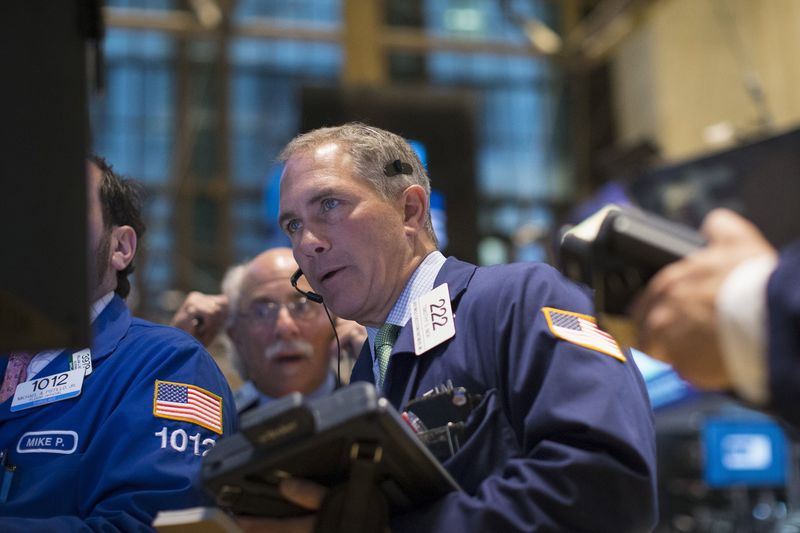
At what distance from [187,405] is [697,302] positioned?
3.58 feet

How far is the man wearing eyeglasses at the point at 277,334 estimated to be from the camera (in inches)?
127

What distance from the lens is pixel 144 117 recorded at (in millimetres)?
13164

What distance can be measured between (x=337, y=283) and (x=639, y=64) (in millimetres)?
11121

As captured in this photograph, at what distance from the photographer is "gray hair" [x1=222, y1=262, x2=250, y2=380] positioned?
3.38 m

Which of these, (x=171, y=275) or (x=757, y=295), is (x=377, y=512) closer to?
(x=757, y=295)

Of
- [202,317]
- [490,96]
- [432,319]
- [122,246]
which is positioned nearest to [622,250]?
[432,319]

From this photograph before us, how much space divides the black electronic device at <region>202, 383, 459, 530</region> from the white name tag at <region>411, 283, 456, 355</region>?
33 centimetres

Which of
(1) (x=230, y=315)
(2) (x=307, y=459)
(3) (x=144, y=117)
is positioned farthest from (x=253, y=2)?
(2) (x=307, y=459)

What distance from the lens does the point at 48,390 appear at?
6.47ft

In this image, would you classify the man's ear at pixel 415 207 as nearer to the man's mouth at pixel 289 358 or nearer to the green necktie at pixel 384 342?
the green necktie at pixel 384 342

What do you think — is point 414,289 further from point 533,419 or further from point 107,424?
point 107,424

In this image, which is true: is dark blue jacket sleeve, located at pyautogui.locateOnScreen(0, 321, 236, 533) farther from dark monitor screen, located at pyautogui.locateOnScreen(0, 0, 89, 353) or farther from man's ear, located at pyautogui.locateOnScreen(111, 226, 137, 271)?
dark monitor screen, located at pyautogui.locateOnScreen(0, 0, 89, 353)

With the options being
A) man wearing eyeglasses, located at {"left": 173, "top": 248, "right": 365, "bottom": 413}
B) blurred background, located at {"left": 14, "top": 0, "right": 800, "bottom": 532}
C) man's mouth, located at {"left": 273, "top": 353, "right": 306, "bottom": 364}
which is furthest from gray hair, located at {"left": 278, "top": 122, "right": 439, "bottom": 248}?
blurred background, located at {"left": 14, "top": 0, "right": 800, "bottom": 532}

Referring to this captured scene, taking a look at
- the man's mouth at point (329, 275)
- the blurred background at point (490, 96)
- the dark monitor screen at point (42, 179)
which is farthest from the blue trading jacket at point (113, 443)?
the blurred background at point (490, 96)
